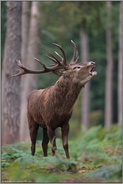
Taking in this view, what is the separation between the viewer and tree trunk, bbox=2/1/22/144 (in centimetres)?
1325

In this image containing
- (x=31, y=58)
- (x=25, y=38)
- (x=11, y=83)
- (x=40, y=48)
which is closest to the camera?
(x=11, y=83)

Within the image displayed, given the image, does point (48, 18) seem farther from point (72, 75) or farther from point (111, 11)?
point (72, 75)

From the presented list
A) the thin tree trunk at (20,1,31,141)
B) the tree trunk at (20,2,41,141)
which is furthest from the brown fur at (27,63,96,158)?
the tree trunk at (20,2,41,141)

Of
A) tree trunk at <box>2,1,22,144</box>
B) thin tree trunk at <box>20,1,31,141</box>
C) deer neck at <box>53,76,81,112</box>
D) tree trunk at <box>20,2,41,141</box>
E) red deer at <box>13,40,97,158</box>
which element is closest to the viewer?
red deer at <box>13,40,97,158</box>

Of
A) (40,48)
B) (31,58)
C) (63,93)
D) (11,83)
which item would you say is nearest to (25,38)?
(31,58)

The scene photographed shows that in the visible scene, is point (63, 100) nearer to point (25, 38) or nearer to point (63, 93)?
point (63, 93)

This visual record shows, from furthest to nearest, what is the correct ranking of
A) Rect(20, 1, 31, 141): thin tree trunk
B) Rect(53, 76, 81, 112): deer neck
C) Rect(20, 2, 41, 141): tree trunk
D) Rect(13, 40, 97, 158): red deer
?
Rect(20, 2, 41, 141): tree trunk → Rect(20, 1, 31, 141): thin tree trunk → Rect(53, 76, 81, 112): deer neck → Rect(13, 40, 97, 158): red deer

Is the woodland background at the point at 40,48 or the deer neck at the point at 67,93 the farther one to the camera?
the woodland background at the point at 40,48

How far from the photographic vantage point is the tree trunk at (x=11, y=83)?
1325 centimetres

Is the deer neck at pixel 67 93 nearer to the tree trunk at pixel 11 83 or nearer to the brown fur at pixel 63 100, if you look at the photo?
the brown fur at pixel 63 100

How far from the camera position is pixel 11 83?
13.3 metres

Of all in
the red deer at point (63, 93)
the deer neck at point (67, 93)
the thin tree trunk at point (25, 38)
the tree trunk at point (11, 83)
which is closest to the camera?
the red deer at point (63, 93)

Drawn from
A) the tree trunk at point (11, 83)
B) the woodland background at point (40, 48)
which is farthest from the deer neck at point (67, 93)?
the tree trunk at point (11, 83)

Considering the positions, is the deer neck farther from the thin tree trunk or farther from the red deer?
the thin tree trunk
